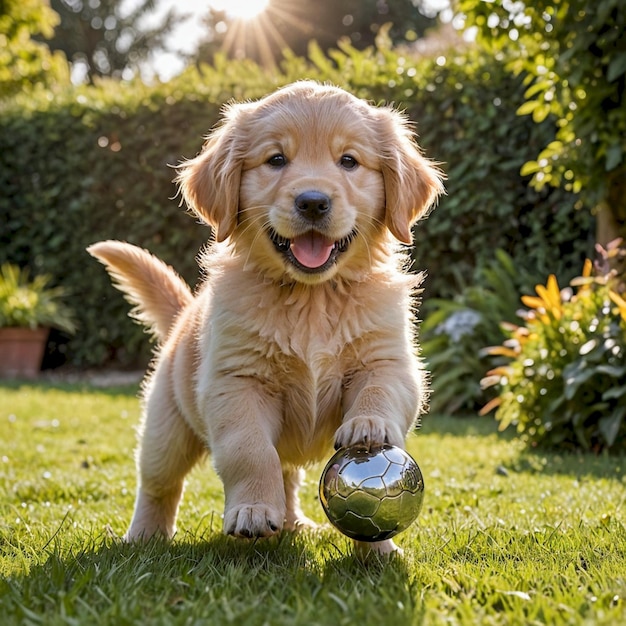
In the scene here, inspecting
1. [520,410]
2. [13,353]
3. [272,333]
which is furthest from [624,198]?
[13,353]

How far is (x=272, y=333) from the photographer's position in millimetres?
2748

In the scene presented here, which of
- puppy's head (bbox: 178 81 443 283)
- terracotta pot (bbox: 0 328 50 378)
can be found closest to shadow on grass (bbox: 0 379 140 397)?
terracotta pot (bbox: 0 328 50 378)

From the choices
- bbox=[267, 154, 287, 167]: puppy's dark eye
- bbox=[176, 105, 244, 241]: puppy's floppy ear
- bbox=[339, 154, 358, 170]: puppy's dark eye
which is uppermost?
bbox=[339, 154, 358, 170]: puppy's dark eye

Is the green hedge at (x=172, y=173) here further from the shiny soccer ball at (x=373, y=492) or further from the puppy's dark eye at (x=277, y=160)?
the shiny soccer ball at (x=373, y=492)

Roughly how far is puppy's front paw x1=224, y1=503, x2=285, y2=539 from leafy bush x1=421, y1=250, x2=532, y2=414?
473 cm

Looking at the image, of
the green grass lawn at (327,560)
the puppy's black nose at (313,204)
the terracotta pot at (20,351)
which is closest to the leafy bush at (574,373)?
the green grass lawn at (327,560)

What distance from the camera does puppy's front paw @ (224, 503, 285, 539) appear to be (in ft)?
7.75

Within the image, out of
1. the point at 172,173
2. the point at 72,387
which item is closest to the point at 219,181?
the point at 72,387

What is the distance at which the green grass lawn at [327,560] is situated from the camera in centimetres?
192

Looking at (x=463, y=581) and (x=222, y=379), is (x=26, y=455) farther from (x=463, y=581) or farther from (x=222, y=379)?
(x=463, y=581)

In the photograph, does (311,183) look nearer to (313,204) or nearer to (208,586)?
(313,204)

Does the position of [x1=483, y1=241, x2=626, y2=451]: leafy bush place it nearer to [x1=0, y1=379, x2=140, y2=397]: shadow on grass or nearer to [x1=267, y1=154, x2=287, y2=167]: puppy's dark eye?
[x1=267, y1=154, x2=287, y2=167]: puppy's dark eye

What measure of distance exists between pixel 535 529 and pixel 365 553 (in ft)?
2.31

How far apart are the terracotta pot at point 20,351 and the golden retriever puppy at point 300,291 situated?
738cm
